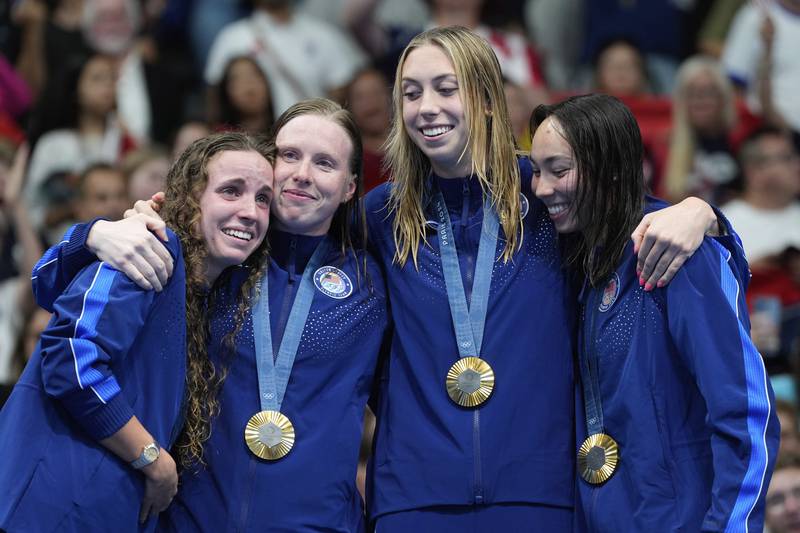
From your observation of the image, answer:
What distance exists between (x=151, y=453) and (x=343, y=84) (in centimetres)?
527

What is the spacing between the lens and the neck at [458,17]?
350 inches

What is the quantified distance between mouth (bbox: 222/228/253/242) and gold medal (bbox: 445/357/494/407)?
811 mm

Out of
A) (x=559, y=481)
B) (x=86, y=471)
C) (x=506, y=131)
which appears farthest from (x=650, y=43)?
(x=86, y=471)

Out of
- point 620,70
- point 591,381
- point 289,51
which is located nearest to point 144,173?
point 289,51

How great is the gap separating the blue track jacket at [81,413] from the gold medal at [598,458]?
1328mm

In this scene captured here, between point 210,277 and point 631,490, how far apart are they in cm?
153

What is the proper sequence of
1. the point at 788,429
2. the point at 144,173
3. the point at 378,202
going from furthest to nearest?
the point at 144,173, the point at 788,429, the point at 378,202

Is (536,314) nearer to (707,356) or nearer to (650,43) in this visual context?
(707,356)

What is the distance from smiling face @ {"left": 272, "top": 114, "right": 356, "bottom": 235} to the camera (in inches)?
175

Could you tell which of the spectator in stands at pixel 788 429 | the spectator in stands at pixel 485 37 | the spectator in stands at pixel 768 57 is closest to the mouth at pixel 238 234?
the spectator in stands at pixel 788 429

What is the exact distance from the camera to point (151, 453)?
3.96 m

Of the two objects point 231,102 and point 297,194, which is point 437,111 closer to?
point 297,194

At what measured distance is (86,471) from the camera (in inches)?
153

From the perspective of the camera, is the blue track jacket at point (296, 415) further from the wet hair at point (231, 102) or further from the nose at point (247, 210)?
the wet hair at point (231, 102)
